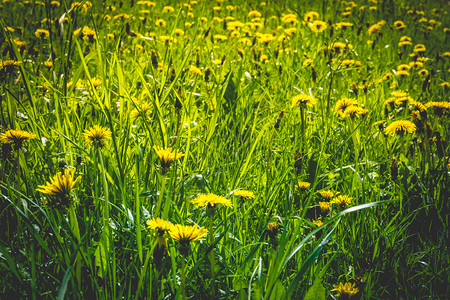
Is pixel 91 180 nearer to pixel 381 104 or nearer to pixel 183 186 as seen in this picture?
pixel 183 186

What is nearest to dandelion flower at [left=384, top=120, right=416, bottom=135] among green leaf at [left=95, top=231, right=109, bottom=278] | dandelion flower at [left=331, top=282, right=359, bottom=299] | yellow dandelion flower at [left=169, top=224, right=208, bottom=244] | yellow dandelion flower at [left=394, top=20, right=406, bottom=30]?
dandelion flower at [left=331, top=282, right=359, bottom=299]

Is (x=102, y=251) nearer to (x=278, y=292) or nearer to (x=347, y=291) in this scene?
(x=278, y=292)

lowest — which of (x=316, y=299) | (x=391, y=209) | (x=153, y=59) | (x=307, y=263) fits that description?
(x=391, y=209)

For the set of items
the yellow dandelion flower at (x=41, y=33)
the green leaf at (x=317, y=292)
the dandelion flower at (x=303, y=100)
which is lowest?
the green leaf at (x=317, y=292)

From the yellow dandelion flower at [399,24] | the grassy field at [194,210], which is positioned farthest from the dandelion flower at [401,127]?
the yellow dandelion flower at [399,24]

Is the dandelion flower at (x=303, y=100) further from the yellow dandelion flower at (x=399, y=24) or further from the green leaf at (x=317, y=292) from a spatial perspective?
the yellow dandelion flower at (x=399, y=24)

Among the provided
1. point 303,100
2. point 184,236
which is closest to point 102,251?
point 184,236

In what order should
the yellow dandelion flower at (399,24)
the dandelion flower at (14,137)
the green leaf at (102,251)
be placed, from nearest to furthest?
the green leaf at (102,251)
the dandelion flower at (14,137)
the yellow dandelion flower at (399,24)

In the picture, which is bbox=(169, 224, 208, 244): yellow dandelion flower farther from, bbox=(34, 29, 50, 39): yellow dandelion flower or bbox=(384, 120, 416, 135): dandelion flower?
bbox=(34, 29, 50, 39): yellow dandelion flower

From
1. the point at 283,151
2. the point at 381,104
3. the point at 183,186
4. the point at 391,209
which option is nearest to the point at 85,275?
the point at 183,186

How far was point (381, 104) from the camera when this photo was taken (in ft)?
7.25

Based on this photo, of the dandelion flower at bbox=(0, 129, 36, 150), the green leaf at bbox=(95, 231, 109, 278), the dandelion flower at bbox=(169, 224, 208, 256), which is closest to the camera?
the dandelion flower at bbox=(169, 224, 208, 256)

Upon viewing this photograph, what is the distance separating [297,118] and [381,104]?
58 cm

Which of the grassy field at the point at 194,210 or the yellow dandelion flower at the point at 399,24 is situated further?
the yellow dandelion flower at the point at 399,24
